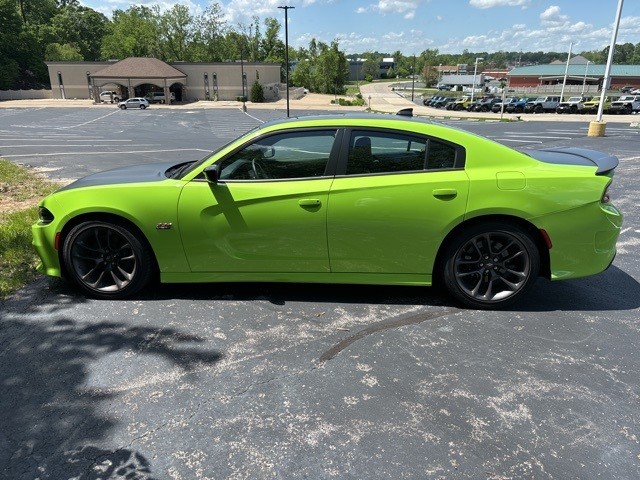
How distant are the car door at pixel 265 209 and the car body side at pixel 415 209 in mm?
18

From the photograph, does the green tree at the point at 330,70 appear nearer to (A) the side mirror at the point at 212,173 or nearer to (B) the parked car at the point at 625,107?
(B) the parked car at the point at 625,107

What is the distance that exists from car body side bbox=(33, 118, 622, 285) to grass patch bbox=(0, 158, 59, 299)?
807mm

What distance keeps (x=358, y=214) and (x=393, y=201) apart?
0.29 m

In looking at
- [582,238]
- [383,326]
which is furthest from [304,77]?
[383,326]

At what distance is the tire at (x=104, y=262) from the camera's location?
3.88 metres

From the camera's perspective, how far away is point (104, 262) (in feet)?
12.9

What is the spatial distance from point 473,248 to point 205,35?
98.2 m

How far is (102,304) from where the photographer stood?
389 cm

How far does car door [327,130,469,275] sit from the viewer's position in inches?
141

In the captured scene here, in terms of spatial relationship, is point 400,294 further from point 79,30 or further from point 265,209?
point 79,30

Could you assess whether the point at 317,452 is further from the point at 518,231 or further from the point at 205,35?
the point at 205,35

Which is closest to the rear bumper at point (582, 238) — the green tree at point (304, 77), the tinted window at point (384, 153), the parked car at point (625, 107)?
the tinted window at point (384, 153)

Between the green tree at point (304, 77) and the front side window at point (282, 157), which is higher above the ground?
the green tree at point (304, 77)

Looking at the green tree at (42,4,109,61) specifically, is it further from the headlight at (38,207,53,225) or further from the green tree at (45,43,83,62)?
the headlight at (38,207,53,225)
